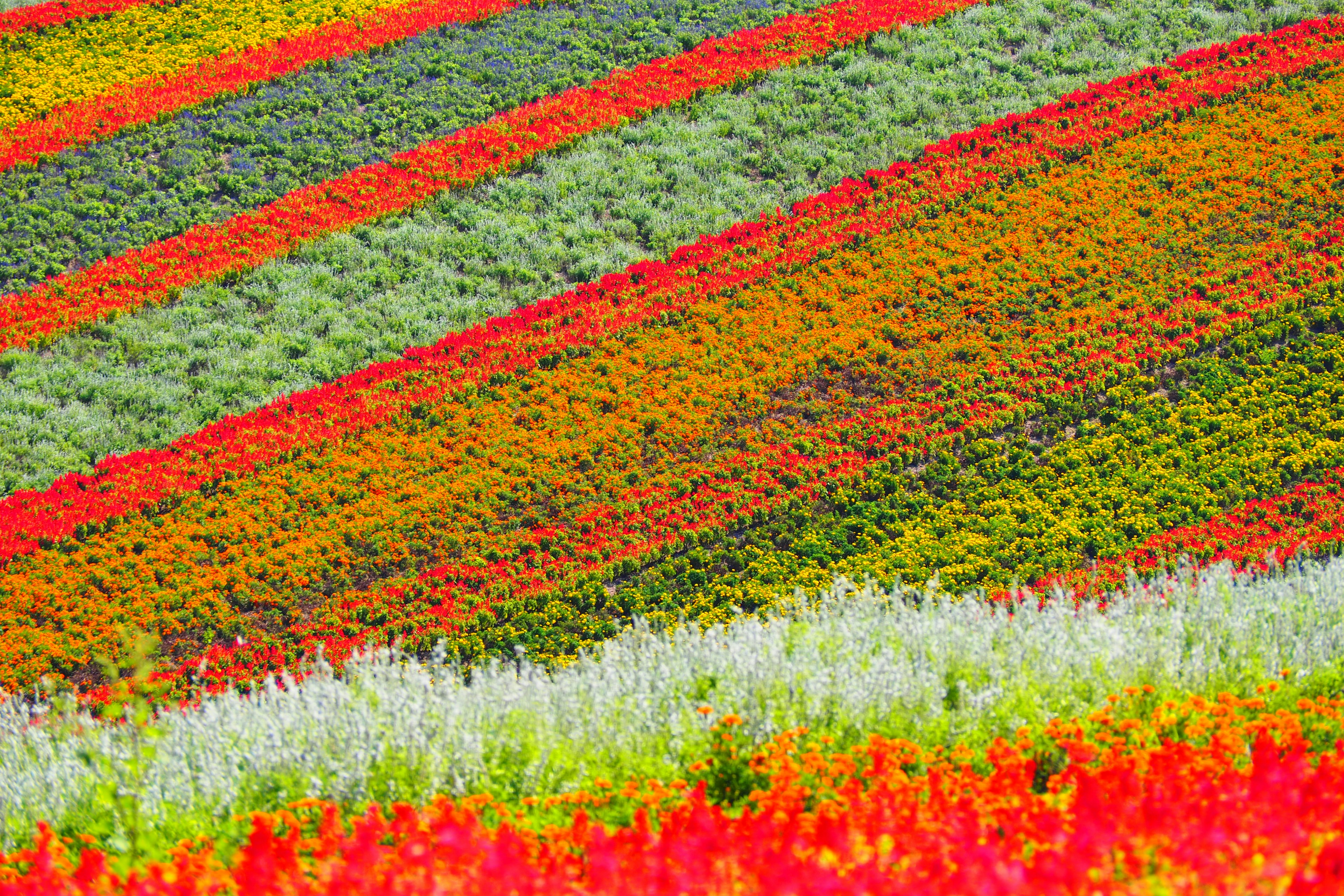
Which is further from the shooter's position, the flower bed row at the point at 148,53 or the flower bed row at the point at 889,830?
the flower bed row at the point at 148,53

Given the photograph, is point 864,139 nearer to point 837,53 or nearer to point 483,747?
point 837,53

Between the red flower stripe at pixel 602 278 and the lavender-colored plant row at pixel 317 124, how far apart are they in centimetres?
90

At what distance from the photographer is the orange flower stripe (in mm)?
10297

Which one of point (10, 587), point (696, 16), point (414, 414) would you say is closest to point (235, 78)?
point (696, 16)

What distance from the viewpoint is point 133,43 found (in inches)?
876

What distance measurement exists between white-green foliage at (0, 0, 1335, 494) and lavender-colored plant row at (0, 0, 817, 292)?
2.52 m

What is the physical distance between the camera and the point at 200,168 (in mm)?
18469

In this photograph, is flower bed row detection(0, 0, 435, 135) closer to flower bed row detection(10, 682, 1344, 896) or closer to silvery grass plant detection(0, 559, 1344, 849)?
silvery grass plant detection(0, 559, 1344, 849)

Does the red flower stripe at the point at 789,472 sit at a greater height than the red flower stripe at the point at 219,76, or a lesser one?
lesser

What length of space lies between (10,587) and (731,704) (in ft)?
28.5

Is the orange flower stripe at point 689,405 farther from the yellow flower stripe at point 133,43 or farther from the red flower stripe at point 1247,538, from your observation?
the yellow flower stripe at point 133,43

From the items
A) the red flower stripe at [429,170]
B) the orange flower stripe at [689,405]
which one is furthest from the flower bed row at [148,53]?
the orange flower stripe at [689,405]

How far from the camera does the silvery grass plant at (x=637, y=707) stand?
18.1ft

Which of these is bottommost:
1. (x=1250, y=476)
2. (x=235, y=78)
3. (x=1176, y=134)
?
(x=1250, y=476)
